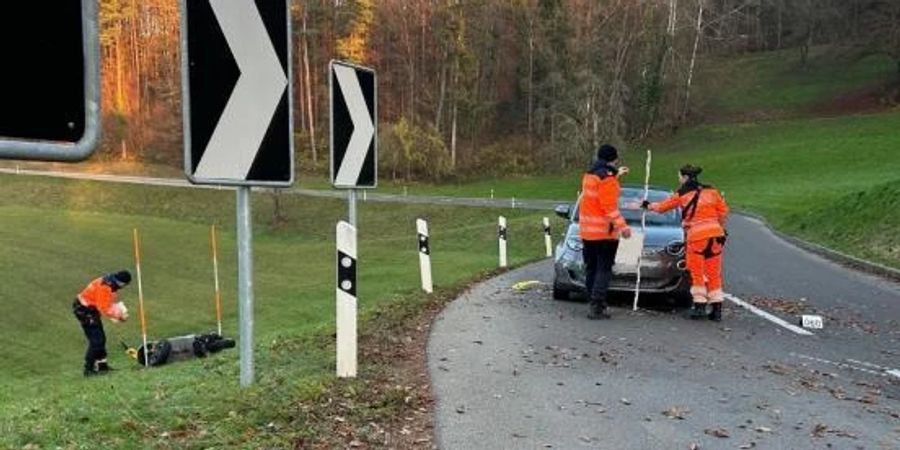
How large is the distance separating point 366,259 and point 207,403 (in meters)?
23.5

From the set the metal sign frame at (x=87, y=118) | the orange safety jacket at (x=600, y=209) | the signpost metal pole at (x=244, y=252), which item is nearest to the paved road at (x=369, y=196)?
the orange safety jacket at (x=600, y=209)

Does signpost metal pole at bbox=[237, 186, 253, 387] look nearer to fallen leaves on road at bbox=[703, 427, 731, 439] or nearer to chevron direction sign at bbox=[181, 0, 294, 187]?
chevron direction sign at bbox=[181, 0, 294, 187]

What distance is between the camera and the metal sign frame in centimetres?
187

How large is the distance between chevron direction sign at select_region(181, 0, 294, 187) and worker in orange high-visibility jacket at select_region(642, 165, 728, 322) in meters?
7.13

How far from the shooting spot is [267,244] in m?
40.3

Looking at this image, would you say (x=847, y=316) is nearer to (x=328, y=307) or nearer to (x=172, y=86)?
(x=328, y=307)

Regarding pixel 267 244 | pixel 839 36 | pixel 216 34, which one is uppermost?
pixel 839 36

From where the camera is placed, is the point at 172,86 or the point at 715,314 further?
the point at 172,86

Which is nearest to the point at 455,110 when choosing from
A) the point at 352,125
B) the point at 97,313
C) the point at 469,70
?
the point at 469,70

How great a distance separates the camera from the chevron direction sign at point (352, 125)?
723cm

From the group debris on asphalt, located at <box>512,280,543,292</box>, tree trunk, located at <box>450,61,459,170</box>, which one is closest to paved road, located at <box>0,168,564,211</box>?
tree trunk, located at <box>450,61,459,170</box>

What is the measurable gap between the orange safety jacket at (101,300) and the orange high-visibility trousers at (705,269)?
30.3 feet

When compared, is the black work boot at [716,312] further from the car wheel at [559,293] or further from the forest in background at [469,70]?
A: the forest in background at [469,70]

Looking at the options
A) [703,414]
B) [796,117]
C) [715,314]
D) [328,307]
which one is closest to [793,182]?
[796,117]
